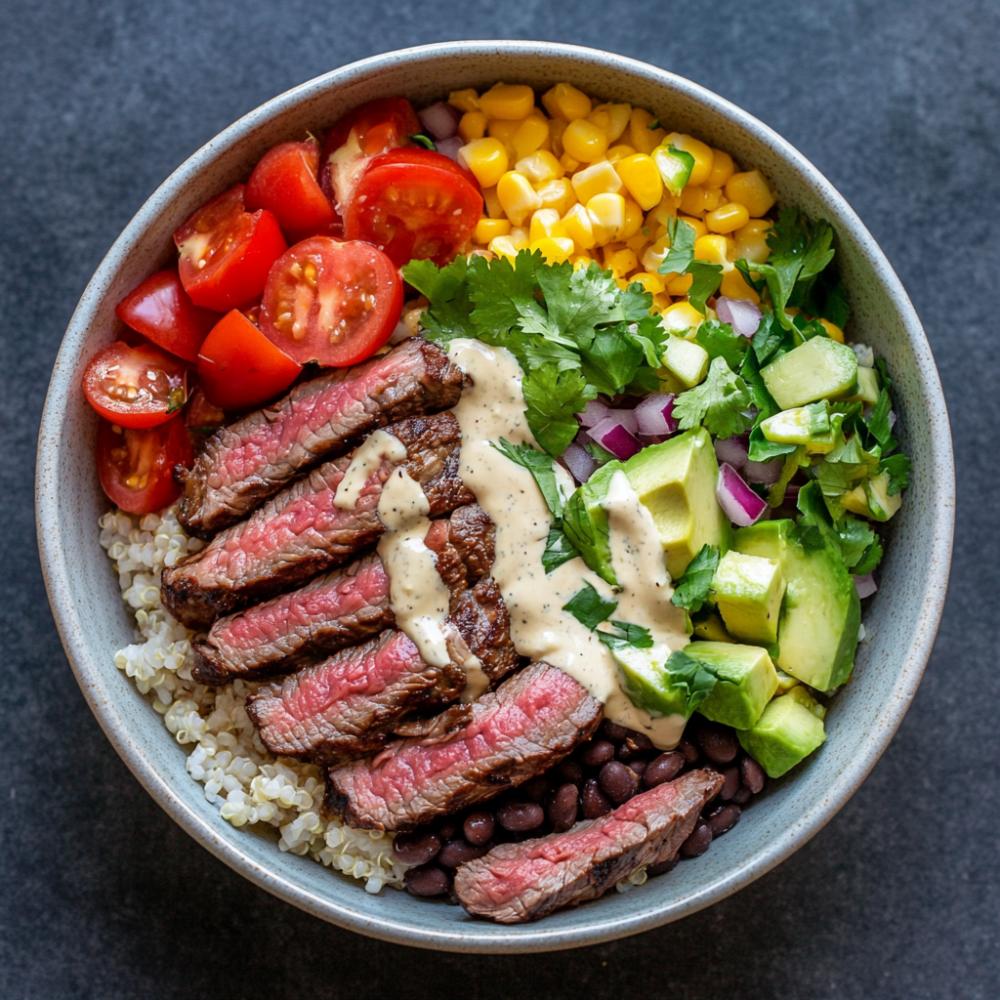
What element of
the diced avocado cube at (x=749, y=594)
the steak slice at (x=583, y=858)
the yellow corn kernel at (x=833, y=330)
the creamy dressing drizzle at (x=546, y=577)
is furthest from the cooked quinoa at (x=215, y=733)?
the yellow corn kernel at (x=833, y=330)

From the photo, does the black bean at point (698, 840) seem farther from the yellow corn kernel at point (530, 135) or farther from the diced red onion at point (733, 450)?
the yellow corn kernel at point (530, 135)

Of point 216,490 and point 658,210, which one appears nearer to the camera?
point 216,490

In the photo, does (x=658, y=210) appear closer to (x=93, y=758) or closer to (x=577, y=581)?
(x=577, y=581)

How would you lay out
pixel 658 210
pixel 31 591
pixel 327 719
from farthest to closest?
1. pixel 31 591
2. pixel 658 210
3. pixel 327 719

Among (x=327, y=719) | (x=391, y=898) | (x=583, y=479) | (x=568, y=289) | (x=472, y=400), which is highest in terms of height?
(x=568, y=289)

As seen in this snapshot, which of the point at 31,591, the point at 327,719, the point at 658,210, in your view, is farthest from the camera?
the point at 31,591

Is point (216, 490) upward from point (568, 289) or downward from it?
downward


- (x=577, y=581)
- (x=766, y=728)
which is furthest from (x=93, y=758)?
(x=766, y=728)
